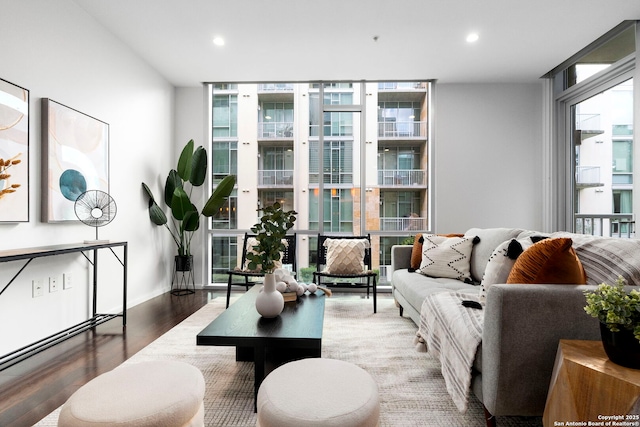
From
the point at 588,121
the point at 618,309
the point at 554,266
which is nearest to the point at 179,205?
the point at 554,266

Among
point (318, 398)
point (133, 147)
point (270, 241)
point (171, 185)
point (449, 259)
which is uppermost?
point (133, 147)

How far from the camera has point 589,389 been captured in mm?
1167

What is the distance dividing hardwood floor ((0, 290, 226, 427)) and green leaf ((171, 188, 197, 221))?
116 centimetres

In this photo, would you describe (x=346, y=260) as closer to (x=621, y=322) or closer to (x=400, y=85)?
(x=400, y=85)

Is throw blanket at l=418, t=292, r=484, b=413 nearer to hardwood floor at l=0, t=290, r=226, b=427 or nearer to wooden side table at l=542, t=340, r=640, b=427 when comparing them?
wooden side table at l=542, t=340, r=640, b=427

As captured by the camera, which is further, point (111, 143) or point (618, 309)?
point (111, 143)

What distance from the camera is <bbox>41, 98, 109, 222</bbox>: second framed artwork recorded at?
266 centimetres

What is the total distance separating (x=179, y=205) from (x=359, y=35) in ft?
9.04

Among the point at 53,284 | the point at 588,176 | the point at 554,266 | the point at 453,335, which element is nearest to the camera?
the point at 554,266

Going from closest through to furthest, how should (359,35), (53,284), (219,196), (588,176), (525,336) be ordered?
(525,336) < (53,284) < (359,35) < (588,176) < (219,196)

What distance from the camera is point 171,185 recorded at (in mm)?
4434

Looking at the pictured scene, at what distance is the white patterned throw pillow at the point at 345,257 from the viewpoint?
12.5ft

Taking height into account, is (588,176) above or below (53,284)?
above

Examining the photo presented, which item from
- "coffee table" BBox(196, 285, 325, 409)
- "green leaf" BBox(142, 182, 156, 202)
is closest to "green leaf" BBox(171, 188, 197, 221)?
"green leaf" BBox(142, 182, 156, 202)
